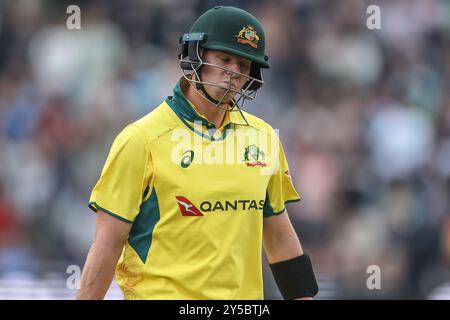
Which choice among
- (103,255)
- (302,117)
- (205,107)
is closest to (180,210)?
(103,255)

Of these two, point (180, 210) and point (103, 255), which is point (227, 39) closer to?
point (180, 210)

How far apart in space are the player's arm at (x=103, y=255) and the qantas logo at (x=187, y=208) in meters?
0.21

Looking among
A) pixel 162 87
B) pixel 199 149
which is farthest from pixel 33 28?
pixel 199 149

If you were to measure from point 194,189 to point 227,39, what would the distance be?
64 centimetres

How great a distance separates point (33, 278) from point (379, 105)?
3.93 meters

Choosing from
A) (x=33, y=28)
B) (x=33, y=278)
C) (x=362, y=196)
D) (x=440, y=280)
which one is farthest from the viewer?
(x=33, y=28)

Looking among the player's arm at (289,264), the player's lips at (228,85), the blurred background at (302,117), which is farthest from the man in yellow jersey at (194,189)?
the blurred background at (302,117)

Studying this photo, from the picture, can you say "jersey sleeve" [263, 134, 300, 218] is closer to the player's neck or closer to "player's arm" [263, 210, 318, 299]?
"player's arm" [263, 210, 318, 299]

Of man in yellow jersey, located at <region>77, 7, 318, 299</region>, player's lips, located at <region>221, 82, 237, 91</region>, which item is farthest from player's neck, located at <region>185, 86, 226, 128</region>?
player's lips, located at <region>221, 82, 237, 91</region>

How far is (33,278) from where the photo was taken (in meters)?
8.20

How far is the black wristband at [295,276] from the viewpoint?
15.6 ft

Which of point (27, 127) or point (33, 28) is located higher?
point (33, 28)
